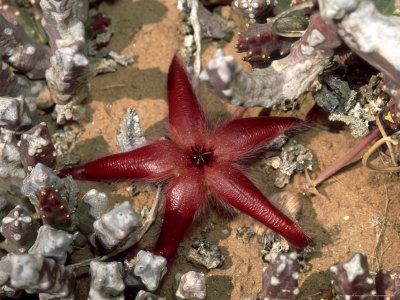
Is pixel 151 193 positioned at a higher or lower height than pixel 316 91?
lower

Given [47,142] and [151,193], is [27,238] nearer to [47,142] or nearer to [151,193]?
[47,142]

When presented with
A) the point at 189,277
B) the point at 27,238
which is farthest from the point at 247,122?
the point at 27,238

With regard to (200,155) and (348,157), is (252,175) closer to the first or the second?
(200,155)

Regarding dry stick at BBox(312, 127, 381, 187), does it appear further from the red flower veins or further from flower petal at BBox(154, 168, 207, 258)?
flower petal at BBox(154, 168, 207, 258)

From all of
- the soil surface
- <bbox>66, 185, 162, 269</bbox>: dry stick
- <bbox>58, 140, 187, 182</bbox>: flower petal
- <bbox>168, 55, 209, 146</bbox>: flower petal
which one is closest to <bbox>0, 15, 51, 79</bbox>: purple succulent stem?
the soil surface

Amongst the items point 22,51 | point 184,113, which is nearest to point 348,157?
point 184,113

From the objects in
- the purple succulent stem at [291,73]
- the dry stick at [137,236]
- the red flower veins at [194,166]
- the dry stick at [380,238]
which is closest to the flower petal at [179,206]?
the red flower veins at [194,166]

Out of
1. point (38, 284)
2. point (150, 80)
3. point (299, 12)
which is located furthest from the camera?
point (150, 80)
